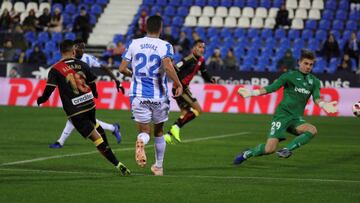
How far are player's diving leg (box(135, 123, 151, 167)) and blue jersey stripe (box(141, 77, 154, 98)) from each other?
1.42ft

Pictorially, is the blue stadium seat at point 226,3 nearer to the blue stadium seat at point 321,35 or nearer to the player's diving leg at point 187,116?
the blue stadium seat at point 321,35

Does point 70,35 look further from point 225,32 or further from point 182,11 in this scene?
point 225,32

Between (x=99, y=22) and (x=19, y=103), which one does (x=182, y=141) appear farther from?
(x=99, y=22)

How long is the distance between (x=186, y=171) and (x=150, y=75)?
188 centimetres

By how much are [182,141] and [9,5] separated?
23.6 metres

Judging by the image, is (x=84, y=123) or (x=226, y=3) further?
(x=226, y=3)

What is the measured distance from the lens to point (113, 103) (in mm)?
31156

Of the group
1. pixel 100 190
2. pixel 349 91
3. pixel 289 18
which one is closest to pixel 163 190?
pixel 100 190

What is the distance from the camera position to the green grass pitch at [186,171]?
10523 mm

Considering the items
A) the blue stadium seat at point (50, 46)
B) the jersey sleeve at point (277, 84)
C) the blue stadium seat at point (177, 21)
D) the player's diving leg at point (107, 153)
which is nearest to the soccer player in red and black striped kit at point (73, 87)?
the player's diving leg at point (107, 153)

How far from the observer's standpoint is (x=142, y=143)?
12008 mm

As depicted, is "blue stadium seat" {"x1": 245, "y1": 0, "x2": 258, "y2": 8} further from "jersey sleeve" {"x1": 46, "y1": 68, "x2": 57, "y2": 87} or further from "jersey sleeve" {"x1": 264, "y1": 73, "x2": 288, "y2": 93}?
"jersey sleeve" {"x1": 46, "y1": 68, "x2": 57, "y2": 87}

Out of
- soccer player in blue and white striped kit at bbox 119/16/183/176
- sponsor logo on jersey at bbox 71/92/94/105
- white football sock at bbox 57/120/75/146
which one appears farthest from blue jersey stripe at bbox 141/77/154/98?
white football sock at bbox 57/120/75/146

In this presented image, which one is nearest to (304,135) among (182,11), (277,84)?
(277,84)
